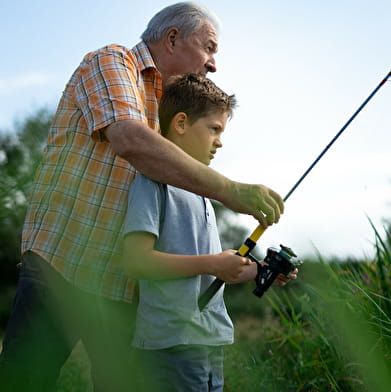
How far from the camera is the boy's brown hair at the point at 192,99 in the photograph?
207 cm

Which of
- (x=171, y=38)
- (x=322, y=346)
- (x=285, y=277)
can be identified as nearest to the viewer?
(x=285, y=277)

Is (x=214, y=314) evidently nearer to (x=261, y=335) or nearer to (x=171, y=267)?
(x=171, y=267)

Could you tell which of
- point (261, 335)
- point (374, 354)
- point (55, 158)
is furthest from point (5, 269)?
point (374, 354)

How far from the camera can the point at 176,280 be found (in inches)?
70.8

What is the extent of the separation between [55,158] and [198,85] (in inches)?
24.0

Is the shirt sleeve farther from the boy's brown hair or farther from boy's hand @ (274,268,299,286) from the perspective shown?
boy's hand @ (274,268,299,286)

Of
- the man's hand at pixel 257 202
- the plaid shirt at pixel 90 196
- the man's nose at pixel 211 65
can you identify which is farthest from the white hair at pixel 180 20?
the man's hand at pixel 257 202

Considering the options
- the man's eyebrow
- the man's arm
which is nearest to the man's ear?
the man's eyebrow

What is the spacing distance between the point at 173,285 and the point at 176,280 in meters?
0.02

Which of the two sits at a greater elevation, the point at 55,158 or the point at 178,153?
the point at 178,153

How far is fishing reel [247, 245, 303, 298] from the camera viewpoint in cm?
183

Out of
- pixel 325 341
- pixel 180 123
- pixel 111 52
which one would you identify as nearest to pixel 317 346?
pixel 325 341

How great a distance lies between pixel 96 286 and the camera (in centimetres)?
196

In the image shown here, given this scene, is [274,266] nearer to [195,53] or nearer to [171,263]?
[171,263]
